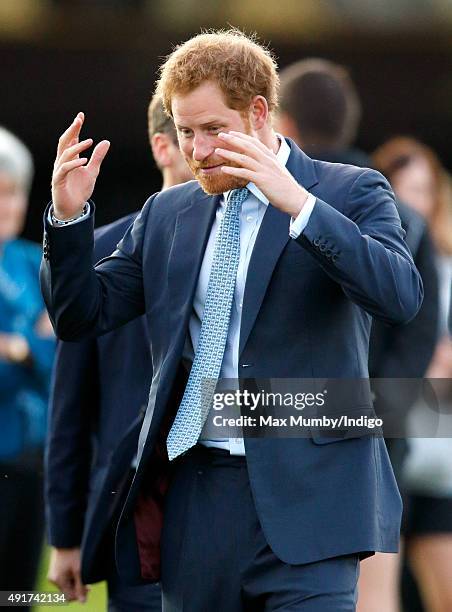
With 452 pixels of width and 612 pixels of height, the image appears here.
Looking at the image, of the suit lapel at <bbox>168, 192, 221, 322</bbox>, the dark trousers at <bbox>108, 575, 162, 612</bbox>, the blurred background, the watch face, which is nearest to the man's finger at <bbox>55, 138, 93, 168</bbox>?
the suit lapel at <bbox>168, 192, 221, 322</bbox>

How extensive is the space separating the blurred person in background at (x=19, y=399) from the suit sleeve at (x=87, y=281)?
1.66 m

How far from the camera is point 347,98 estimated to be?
6035 millimetres

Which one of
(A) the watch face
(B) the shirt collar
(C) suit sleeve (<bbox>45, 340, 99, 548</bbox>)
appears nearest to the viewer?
(B) the shirt collar

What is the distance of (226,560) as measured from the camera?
3812 millimetres

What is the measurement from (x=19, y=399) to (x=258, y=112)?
2272 mm

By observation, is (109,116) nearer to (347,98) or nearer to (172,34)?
(172,34)

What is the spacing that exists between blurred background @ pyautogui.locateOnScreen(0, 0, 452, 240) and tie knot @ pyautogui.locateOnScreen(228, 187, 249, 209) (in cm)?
1068

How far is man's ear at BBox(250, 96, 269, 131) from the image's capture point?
3793 millimetres

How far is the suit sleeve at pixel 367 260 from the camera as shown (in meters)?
3.52

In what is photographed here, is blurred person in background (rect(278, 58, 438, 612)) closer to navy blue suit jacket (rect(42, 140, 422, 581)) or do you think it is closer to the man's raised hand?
navy blue suit jacket (rect(42, 140, 422, 581))

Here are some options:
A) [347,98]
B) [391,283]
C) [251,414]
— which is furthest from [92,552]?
[347,98]

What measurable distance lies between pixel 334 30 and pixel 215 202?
37.2 ft

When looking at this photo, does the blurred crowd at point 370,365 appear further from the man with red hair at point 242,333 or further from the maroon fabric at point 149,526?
the maroon fabric at point 149,526

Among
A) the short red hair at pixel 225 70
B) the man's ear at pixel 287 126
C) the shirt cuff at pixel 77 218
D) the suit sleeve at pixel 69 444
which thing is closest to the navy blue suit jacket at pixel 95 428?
the suit sleeve at pixel 69 444
